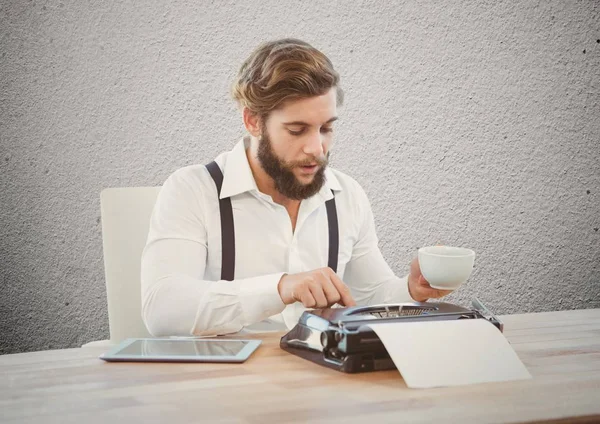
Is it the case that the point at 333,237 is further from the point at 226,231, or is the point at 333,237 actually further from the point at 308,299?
the point at 308,299

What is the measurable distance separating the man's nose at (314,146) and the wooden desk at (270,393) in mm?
655

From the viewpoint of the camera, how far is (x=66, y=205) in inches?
96.6

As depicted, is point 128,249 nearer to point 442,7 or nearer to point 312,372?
point 312,372

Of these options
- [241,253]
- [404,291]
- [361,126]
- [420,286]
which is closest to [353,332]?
[420,286]

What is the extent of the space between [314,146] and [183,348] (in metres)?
0.70

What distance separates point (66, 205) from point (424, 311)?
159 centimetres

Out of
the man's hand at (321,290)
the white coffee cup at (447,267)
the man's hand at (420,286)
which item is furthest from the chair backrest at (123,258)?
the white coffee cup at (447,267)

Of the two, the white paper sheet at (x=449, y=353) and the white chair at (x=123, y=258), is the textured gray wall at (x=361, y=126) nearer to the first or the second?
the white chair at (x=123, y=258)

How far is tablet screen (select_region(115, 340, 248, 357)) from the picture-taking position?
47.8 inches

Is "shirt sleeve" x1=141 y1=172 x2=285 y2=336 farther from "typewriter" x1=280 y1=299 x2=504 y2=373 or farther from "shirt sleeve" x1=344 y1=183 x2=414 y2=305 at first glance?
"shirt sleeve" x1=344 y1=183 x2=414 y2=305

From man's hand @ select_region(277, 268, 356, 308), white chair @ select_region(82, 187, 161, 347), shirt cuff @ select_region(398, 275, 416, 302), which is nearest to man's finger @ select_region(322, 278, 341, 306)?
man's hand @ select_region(277, 268, 356, 308)

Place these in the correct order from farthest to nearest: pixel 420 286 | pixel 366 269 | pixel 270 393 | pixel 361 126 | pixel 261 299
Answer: pixel 361 126 → pixel 366 269 → pixel 420 286 → pixel 261 299 → pixel 270 393

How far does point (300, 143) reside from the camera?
177 centimetres

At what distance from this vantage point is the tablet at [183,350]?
1.18m
